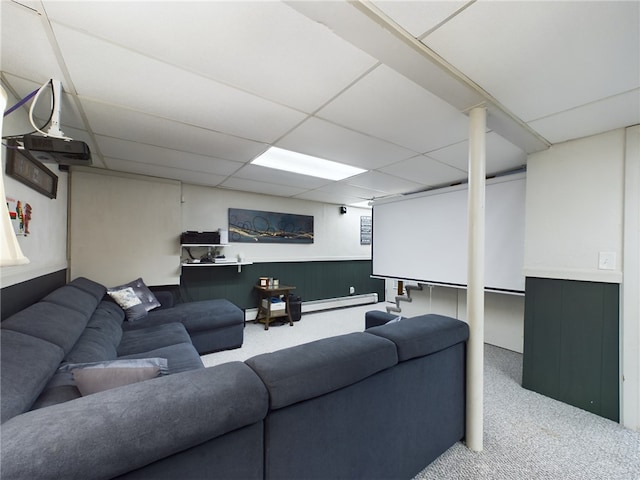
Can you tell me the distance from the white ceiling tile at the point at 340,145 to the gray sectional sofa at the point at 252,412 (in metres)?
1.65

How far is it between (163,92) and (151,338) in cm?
223

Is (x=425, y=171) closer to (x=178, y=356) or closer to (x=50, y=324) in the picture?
(x=178, y=356)

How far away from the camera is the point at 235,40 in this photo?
132cm

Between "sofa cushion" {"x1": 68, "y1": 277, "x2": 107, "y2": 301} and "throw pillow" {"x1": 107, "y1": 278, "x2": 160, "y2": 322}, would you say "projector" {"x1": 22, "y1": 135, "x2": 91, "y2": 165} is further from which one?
"throw pillow" {"x1": 107, "y1": 278, "x2": 160, "y2": 322}

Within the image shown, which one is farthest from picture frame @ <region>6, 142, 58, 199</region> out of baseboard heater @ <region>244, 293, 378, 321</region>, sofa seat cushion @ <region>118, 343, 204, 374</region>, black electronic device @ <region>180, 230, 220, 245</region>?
baseboard heater @ <region>244, 293, 378, 321</region>

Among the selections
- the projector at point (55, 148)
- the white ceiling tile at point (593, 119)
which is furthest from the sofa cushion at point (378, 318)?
the projector at point (55, 148)

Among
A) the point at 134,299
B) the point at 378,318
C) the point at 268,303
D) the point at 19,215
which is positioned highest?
the point at 19,215

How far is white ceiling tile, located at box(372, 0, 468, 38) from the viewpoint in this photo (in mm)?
1096

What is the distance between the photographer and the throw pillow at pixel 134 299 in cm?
320

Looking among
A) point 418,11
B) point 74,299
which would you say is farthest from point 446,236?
point 74,299

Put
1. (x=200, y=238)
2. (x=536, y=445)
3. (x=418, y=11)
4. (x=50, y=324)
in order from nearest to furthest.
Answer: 1. (x=418, y=11)
2. (x=50, y=324)
3. (x=536, y=445)
4. (x=200, y=238)

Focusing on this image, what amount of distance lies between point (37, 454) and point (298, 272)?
4725 mm

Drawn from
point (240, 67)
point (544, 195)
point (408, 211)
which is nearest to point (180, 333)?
point (240, 67)

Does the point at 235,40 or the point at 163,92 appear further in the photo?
the point at 163,92
